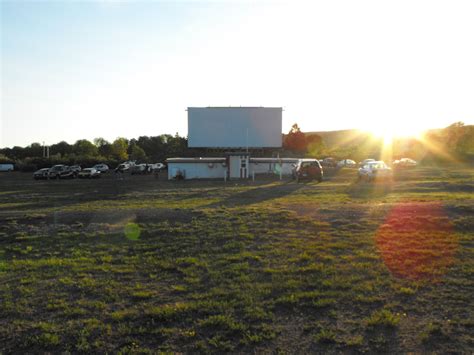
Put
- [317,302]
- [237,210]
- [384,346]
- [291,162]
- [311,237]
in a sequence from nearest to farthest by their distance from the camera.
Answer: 1. [384,346]
2. [317,302]
3. [311,237]
4. [237,210]
5. [291,162]

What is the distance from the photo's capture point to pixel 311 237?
9.74m

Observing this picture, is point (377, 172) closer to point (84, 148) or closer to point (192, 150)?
point (192, 150)

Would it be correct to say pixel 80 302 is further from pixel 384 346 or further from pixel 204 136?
pixel 204 136

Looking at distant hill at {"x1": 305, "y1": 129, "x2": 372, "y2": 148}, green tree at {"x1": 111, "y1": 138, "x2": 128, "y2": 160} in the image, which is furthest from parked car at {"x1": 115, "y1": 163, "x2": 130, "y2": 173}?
distant hill at {"x1": 305, "y1": 129, "x2": 372, "y2": 148}

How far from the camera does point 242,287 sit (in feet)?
20.9

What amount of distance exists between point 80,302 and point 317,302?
337cm

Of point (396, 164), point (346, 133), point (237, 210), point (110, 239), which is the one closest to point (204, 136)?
point (396, 164)

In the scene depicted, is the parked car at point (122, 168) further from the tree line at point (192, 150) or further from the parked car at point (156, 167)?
the tree line at point (192, 150)

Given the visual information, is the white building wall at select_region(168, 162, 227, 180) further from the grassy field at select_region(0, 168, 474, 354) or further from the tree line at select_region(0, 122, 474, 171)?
the grassy field at select_region(0, 168, 474, 354)

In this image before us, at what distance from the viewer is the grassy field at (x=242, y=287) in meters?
4.78

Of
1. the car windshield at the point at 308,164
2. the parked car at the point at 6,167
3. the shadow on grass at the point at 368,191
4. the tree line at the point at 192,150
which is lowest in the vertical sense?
the shadow on grass at the point at 368,191

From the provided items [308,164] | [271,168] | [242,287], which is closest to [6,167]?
[271,168]

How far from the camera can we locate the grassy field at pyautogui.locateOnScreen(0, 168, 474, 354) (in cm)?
478

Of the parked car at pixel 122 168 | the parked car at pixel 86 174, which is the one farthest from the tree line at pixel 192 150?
the parked car at pixel 86 174
